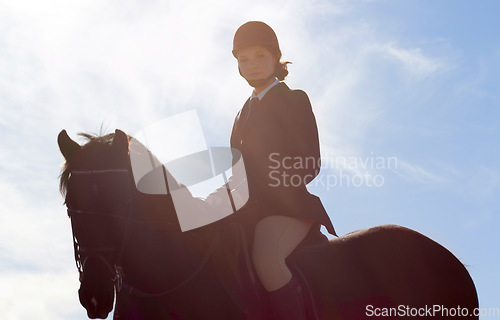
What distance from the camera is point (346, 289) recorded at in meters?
5.91

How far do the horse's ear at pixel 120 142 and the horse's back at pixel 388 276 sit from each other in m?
2.18

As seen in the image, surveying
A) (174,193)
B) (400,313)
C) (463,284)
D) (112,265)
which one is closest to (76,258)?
(112,265)

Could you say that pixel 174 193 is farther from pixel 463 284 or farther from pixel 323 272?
pixel 463 284

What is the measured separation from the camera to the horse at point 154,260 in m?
4.71

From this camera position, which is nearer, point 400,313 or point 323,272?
point 323,272

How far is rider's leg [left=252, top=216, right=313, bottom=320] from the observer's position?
5.11m

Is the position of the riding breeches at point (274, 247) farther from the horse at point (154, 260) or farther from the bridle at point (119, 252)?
the bridle at point (119, 252)

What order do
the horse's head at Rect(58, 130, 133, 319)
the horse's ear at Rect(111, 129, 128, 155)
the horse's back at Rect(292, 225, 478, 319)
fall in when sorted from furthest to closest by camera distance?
1. the horse's back at Rect(292, 225, 478, 319)
2. the horse's ear at Rect(111, 129, 128, 155)
3. the horse's head at Rect(58, 130, 133, 319)

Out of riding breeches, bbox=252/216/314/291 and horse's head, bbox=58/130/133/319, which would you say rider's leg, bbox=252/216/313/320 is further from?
horse's head, bbox=58/130/133/319

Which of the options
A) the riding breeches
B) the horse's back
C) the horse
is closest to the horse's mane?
the horse

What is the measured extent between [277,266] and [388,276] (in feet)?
5.96

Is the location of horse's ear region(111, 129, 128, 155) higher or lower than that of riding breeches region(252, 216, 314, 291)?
higher

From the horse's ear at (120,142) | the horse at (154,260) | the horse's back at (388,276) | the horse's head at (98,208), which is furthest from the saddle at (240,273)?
the horse's ear at (120,142)

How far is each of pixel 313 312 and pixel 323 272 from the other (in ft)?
1.68
